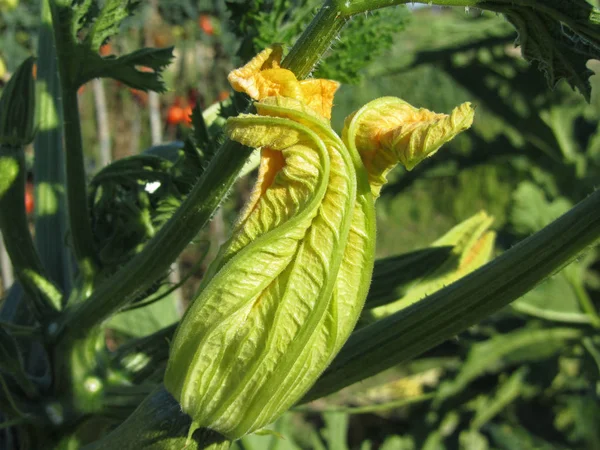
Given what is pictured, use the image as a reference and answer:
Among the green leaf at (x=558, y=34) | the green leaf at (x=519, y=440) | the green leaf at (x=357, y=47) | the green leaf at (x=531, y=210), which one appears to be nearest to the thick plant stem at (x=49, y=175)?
the green leaf at (x=357, y=47)

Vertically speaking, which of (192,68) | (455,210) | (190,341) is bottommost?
(455,210)

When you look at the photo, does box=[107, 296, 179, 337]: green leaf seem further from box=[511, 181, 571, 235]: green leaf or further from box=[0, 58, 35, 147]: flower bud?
box=[511, 181, 571, 235]: green leaf

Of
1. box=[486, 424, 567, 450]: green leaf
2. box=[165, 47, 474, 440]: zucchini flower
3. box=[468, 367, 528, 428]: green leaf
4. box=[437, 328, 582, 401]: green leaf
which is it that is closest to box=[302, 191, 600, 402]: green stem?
box=[165, 47, 474, 440]: zucchini flower

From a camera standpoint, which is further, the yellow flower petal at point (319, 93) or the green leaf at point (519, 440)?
the green leaf at point (519, 440)

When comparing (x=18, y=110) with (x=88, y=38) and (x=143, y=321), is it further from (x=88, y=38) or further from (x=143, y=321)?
(x=143, y=321)

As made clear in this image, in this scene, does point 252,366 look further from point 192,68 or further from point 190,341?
point 192,68

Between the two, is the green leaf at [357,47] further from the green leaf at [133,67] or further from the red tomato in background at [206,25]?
the red tomato in background at [206,25]

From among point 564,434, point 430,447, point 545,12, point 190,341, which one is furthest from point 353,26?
point 564,434
